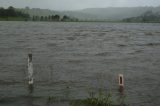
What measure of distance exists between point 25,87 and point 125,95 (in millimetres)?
5974

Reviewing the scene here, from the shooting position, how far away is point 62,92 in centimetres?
1661

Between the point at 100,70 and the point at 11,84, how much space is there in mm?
8916

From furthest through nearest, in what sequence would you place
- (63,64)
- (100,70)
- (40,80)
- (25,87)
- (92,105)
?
(63,64) → (100,70) → (40,80) → (25,87) → (92,105)

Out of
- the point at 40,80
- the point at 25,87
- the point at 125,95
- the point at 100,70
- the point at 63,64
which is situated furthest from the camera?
the point at 63,64

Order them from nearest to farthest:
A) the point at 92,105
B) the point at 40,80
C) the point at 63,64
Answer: the point at 92,105, the point at 40,80, the point at 63,64

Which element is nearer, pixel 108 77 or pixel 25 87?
pixel 25 87

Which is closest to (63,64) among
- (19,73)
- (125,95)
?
(19,73)

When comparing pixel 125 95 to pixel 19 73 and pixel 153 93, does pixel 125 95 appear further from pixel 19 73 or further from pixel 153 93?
pixel 19 73

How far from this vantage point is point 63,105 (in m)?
13.4

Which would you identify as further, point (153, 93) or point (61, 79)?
point (61, 79)

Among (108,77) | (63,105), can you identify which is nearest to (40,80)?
(108,77)

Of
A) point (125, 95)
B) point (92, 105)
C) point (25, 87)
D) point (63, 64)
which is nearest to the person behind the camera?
point (92, 105)

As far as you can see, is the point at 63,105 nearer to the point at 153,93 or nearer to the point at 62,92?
the point at 62,92

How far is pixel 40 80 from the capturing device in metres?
19.8
